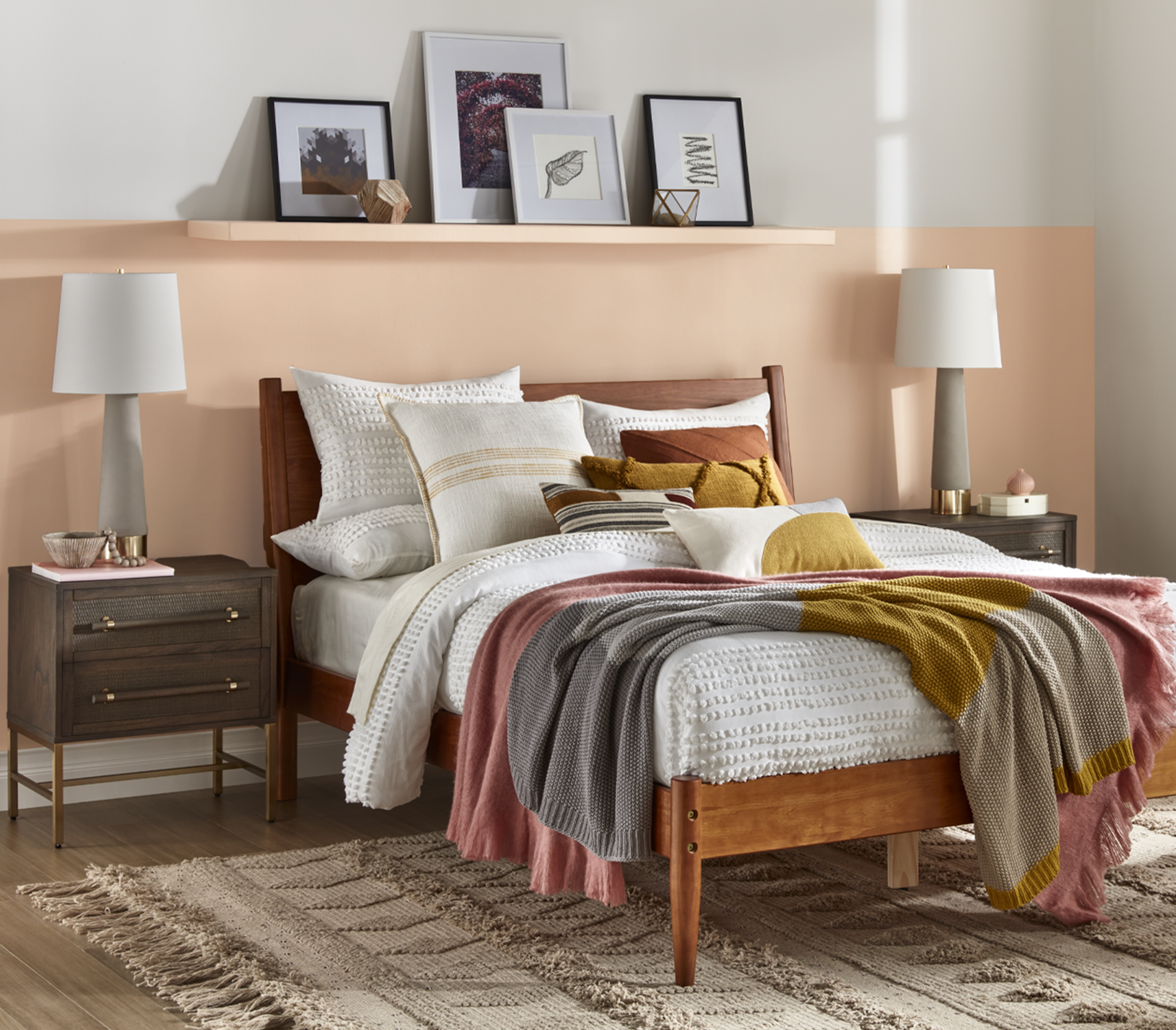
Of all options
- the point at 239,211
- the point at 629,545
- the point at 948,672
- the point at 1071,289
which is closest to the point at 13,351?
the point at 239,211

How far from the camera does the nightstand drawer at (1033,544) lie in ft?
15.7

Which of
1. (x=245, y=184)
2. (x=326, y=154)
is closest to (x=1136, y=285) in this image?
(x=326, y=154)

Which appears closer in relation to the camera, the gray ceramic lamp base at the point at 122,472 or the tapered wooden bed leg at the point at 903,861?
the tapered wooden bed leg at the point at 903,861

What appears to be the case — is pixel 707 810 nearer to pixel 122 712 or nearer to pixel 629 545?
pixel 629 545

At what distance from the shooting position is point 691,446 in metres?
4.36

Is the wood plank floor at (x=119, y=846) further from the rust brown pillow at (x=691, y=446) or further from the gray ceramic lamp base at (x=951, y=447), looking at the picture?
the gray ceramic lamp base at (x=951, y=447)

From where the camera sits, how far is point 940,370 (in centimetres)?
505

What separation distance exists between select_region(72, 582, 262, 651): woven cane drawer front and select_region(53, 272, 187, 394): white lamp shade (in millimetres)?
527

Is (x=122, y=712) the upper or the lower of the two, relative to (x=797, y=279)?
lower

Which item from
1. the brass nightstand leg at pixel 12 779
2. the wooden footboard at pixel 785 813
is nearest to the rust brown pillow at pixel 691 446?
the wooden footboard at pixel 785 813

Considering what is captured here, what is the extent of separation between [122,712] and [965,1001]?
6.91 feet

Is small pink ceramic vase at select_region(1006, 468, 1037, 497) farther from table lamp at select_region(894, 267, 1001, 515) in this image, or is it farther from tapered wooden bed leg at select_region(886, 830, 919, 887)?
tapered wooden bed leg at select_region(886, 830, 919, 887)

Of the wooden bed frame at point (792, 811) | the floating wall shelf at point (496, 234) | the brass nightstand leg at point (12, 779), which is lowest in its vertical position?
the brass nightstand leg at point (12, 779)

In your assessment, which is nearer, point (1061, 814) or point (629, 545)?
point (1061, 814)
